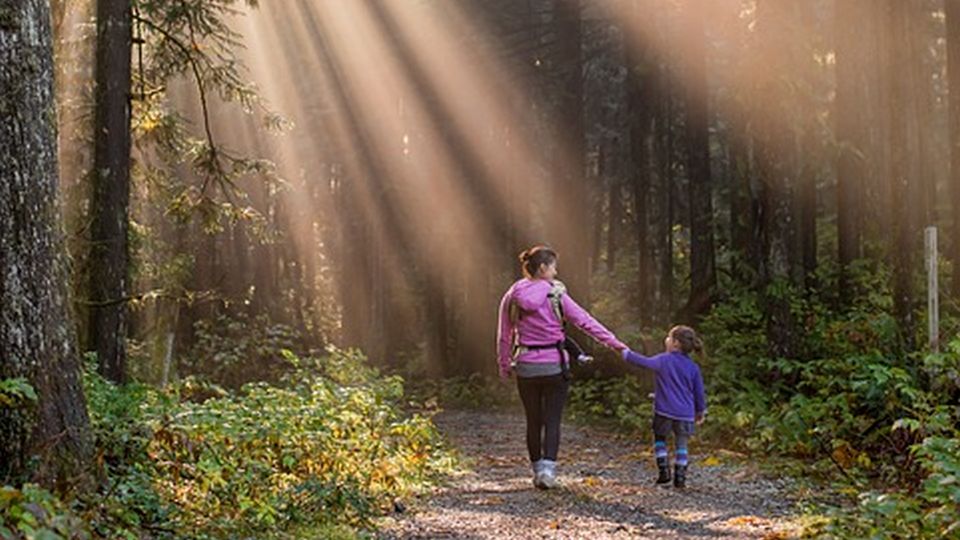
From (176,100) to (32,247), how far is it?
27032mm

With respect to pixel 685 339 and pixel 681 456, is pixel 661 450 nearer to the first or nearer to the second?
pixel 681 456

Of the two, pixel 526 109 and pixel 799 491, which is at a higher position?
pixel 526 109

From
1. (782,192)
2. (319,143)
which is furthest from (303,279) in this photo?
(782,192)

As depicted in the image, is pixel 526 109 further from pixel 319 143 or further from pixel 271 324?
pixel 271 324

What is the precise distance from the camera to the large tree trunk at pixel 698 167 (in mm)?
24141

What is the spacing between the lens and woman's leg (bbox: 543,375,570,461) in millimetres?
10234

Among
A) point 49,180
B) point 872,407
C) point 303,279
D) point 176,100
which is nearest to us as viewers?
point 49,180

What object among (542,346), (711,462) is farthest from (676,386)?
(711,462)

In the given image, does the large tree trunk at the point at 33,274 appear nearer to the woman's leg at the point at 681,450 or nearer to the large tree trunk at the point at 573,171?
the woman's leg at the point at 681,450

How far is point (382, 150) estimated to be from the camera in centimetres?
3266

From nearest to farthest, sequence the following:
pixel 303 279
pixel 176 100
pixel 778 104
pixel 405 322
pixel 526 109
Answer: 1. pixel 778 104
2. pixel 526 109
3. pixel 176 100
4. pixel 405 322
5. pixel 303 279

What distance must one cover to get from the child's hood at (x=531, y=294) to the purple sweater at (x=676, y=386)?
0.97m

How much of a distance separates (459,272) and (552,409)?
24.2 m

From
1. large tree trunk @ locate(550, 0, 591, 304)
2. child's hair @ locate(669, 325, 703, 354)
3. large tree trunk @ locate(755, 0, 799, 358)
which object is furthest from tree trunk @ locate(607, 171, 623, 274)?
child's hair @ locate(669, 325, 703, 354)
